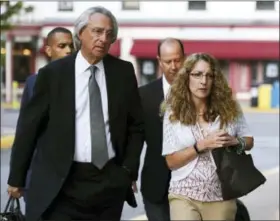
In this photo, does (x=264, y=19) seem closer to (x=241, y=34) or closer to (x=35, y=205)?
(x=241, y=34)

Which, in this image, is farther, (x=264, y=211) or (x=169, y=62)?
(x=264, y=211)

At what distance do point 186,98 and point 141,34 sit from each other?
29966 mm

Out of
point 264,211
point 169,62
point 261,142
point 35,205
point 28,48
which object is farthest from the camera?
point 28,48

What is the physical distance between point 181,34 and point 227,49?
2616mm

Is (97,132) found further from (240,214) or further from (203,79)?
(240,214)

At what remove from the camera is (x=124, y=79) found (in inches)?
153

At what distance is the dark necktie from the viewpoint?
3666 millimetres

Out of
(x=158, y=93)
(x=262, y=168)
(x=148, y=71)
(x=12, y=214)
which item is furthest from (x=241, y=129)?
(x=148, y=71)

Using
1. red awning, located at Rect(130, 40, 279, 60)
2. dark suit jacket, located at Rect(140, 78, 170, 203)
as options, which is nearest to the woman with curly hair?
dark suit jacket, located at Rect(140, 78, 170, 203)

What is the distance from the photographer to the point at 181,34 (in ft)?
109

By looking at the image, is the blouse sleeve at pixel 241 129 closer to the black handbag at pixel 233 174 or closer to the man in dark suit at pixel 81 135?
the black handbag at pixel 233 174

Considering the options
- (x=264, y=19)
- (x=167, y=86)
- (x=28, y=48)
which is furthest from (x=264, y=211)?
(x=28, y=48)

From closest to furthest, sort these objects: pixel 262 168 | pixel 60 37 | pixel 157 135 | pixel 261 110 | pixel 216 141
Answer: pixel 216 141, pixel 157 135, pixel 60 37, pixel 262 168, pixel 261 110

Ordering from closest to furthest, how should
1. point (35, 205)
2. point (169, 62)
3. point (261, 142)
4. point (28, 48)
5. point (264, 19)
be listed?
point (35, 205)
point (169, 62)
point (261, 142)
point (264, 19)
point (28, 48)
